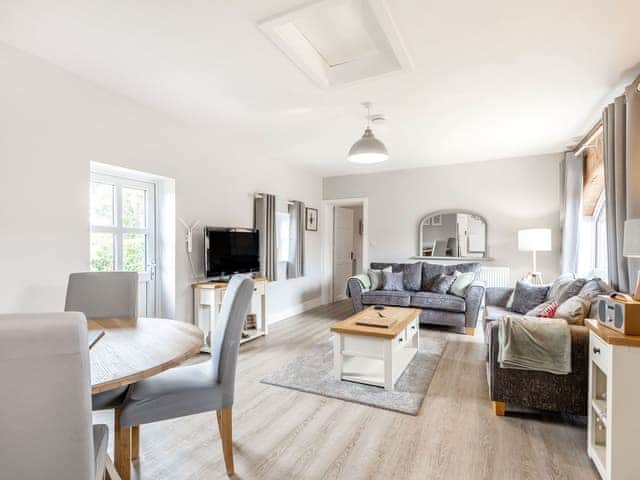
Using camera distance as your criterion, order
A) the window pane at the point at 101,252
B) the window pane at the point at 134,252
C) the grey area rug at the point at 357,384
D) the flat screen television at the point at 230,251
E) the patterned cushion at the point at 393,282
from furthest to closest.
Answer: the patterned cushion at the point at 393,282
the flat screen television at the point at 230,251
the window pane at the point at 134,252
the window pane at the point at 101,252
the grey area rug at the point at 357,384

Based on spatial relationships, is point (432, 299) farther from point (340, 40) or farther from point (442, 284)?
point (340, 40)

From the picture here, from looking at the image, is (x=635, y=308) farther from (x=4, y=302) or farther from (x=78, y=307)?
(x=4, y=302)

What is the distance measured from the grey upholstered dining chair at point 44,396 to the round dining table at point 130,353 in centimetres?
19

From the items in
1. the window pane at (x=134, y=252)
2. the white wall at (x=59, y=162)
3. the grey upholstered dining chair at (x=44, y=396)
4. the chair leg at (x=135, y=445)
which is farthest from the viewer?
the window pane at (x=134, y=252)

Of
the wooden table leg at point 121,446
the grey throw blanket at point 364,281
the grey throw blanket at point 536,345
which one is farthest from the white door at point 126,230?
the grey throw blanket at point 536,345

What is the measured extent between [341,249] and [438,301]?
289cm

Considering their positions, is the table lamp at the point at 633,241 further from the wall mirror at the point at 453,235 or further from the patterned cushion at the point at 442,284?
the wall mirror at the point at 453,235

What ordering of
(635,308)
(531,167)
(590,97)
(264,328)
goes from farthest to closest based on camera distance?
1. (531,167)
2. (264,328)
3. (590,97)
4. (635,308)

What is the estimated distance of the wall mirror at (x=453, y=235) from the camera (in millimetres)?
5244

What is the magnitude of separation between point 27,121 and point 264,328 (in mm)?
3090

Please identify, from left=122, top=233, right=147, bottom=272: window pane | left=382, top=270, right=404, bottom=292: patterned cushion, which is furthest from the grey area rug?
left=122, top=233, right=147, bottom=272: window pane

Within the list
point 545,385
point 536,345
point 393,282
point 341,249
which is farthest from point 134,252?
point 341,249

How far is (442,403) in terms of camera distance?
248 centimetres

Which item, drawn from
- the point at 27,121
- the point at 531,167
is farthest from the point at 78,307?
the point at 531,167
